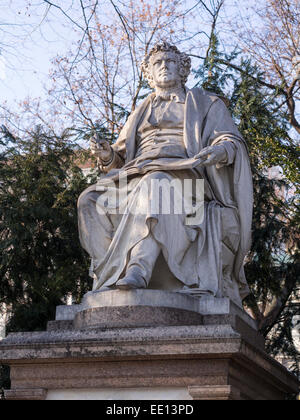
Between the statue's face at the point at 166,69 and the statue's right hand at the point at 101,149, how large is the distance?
0.74 meters

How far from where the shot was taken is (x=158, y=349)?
16.9ft

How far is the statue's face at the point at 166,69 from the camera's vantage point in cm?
700

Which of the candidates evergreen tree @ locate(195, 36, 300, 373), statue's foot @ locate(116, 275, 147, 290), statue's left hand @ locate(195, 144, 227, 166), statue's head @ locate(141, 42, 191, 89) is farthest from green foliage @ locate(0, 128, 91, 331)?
statue's foot @ locate(116, 275, 147, 290)

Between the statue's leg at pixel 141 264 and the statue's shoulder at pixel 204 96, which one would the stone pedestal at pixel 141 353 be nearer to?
the statue's leg at pixel 141 264

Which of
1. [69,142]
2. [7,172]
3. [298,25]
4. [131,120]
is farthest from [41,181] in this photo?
[298,25]

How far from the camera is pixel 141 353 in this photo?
17.0ft

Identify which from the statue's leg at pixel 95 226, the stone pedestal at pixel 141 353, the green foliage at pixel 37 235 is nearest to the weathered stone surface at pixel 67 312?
the stone pedestal at pixel 141 353

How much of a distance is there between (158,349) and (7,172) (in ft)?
21.6

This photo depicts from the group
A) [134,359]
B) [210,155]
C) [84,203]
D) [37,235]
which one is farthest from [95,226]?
[37,235]

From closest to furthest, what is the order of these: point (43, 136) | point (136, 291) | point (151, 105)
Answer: point (136, 291) → point (151, 105) → point (43, 136)

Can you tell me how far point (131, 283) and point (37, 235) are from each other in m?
5.50

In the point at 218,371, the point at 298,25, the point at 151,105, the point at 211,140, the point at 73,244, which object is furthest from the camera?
the point at 298,25

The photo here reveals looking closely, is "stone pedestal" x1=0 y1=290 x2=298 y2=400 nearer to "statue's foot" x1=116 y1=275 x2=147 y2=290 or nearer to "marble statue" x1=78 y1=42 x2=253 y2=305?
"statue's foot" x1=116 y1=275 x2=147 y2=290

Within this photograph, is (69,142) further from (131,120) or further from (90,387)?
(90,387)
